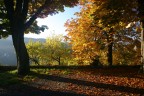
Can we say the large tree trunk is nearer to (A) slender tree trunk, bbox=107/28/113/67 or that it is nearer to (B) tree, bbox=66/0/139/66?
(B) tree, bbox=66/0/139/66

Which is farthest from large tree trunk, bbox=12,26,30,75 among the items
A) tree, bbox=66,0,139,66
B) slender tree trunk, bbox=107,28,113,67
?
slender tree trunk, bbox=107,28,113,67

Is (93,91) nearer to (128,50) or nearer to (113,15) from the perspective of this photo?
(113,15)

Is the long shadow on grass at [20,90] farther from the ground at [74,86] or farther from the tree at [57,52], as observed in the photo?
the tree at [57,52]

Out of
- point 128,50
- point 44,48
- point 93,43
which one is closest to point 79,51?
point 93,43

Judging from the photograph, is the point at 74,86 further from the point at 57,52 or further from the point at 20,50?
the point at 57,52

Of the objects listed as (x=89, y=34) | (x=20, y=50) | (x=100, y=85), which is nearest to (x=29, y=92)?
(x=100, y=85)

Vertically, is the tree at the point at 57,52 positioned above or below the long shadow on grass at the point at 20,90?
above

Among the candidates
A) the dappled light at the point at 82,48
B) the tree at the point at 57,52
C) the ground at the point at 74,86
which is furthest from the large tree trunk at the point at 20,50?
the tree at the point at 57,52

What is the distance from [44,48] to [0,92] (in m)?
50.3

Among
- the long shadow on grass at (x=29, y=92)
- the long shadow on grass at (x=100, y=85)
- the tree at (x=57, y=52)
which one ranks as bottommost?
the long shadow on grass at (x=29, y=92)

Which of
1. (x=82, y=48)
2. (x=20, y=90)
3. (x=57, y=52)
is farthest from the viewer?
(x=57, y=52)

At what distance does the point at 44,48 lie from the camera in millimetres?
64438

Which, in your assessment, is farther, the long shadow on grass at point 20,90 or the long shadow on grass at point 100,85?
the long shadow on grass at point 100,85

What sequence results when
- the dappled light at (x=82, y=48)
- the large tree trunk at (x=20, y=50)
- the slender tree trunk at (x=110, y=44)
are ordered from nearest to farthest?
the dappled light at (x=82, y=48)
the large tree trunk at (x=20, y=50)
the slender tree trunk at (x=110, y=44)
